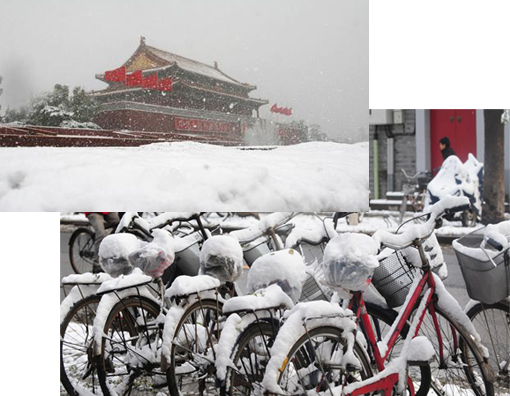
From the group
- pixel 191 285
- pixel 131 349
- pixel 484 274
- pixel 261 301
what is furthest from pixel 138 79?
pixel 484 274

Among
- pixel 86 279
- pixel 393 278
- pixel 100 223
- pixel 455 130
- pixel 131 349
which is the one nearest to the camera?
pixel 393 278

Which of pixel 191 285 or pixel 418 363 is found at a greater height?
pixel 191 285

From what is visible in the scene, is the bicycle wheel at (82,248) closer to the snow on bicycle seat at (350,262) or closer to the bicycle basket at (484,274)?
the snow on bicycle seat at (350,262)

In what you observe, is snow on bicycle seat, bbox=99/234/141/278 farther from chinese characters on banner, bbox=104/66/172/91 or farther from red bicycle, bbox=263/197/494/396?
red bicycle, bbox=263/197/494/396

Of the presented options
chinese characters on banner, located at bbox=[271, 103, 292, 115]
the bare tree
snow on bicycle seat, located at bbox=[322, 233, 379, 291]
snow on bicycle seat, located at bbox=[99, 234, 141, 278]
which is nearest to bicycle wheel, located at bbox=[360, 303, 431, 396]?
snow on bicycle seat, located at bbox=[322, 233, 379, 291]

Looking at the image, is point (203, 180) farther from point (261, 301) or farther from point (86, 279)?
point (261, 301)

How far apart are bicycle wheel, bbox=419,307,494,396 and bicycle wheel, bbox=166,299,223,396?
2.72 ft

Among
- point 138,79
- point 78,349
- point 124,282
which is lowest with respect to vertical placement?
point 78,349

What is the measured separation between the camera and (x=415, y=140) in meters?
3.05

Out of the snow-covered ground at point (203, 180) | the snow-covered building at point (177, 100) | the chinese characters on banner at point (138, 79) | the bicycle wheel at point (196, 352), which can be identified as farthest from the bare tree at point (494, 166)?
the chinese characters on banner at point (138, 79)

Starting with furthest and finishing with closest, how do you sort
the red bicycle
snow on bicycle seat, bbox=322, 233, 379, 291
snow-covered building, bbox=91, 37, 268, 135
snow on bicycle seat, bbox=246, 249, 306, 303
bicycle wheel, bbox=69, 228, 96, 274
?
bicycle wheel, bbox=69, 228, 96, 274 → snow-covered building, bbox=91, 37, 268, 135 → snow on bicycle seat, bbox=246, 249, 306, 303 → snow on bicycle seat, bbox=322, 233, 379, 291 → the red bicycle

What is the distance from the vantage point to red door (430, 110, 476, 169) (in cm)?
271

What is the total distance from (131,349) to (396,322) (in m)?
1.10

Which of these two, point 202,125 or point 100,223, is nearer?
point 202,125
